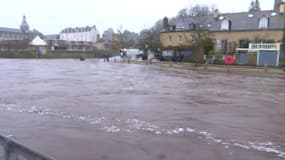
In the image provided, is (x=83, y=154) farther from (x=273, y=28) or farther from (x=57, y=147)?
(x=273, y=28)

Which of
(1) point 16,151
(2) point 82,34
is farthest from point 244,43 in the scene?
(2) point 82,34

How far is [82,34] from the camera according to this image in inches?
6107

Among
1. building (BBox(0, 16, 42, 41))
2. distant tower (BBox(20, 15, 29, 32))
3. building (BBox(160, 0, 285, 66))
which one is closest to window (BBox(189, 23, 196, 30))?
building (BBox(160, 0, 285, 66))

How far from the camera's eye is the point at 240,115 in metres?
12.2

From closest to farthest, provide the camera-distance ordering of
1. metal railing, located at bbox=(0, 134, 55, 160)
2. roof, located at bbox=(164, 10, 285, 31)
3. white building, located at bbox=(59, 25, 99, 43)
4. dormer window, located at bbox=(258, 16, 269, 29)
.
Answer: metal railing, located at bbox=(0, 134, 55, 160), roof, located at bbox=(164, 10, 285, 31), dormer window, located at bbox=(258, 16, 269, 29), white building, located at bbox=(59, 25, 99, 43)

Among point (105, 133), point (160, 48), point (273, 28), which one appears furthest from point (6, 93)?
point (160, 48)

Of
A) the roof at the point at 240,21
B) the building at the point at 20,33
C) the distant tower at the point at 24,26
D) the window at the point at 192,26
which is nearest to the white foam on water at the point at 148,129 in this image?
the roof at the point at 240,21

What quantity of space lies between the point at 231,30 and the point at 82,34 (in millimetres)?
108359

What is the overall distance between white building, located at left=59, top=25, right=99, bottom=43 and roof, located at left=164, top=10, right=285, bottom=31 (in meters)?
88.6

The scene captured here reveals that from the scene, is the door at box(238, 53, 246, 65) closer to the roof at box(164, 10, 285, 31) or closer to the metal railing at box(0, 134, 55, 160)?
the roof at box(164, 10, 285, 31)

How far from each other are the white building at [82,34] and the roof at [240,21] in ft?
291

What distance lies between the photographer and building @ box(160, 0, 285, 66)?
51.1m

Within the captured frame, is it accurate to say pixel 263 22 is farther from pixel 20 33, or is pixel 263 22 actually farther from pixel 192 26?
pixel 20 33

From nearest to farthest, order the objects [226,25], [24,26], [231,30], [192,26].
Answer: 1. [231,30]
2. [226,25]
3. [192,26]
4. [24,26]
